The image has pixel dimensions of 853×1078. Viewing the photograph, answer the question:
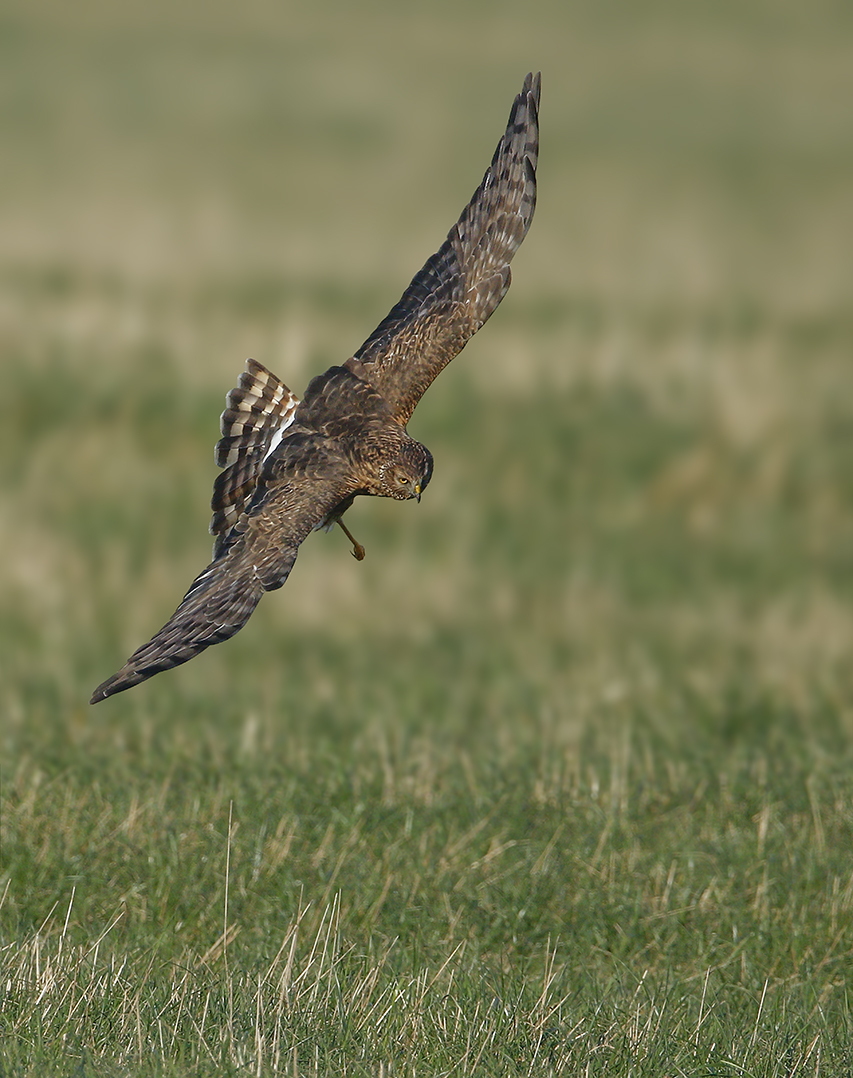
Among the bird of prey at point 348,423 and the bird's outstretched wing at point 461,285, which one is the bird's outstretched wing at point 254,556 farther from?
the bird's outstretched wing at point 461,285

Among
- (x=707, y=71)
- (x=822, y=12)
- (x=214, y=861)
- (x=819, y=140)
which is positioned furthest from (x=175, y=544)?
(x=822, y=12)

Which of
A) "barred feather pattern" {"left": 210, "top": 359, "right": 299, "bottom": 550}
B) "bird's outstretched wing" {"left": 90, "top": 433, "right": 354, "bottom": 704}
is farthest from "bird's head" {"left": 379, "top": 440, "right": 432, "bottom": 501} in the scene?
"barred feather pattern" {"left": 210, "top": 359, "right": 299, "bottom": 550}

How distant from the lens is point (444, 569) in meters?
14.7

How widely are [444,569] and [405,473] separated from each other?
8.17 meters

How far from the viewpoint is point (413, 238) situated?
2083cm

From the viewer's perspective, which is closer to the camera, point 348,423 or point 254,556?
point 254,556

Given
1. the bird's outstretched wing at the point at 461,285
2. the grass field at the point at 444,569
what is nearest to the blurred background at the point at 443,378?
Result: the grass field at the point at 444,569

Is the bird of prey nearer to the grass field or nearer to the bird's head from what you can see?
the bird's head

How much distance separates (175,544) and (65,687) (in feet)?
10.9

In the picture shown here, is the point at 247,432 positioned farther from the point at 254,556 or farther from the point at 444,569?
the point at 444,569

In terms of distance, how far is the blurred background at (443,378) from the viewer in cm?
1325

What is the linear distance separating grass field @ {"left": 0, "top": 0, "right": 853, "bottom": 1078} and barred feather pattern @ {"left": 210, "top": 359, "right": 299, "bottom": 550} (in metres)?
1.39

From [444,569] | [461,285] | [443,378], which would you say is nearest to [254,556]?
[461,285]

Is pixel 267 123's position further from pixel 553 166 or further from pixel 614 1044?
pixel 614 1044
